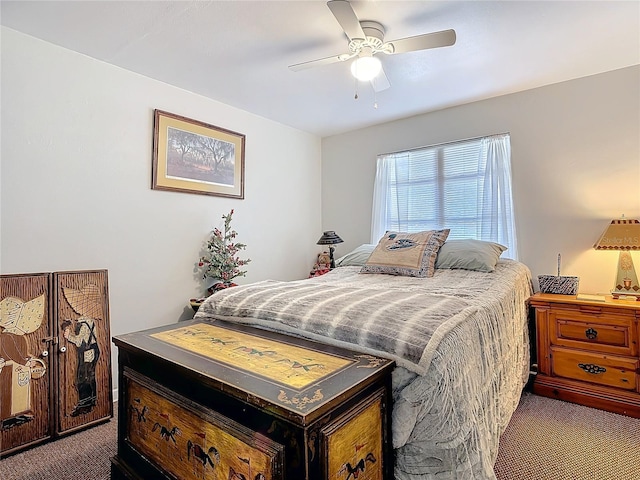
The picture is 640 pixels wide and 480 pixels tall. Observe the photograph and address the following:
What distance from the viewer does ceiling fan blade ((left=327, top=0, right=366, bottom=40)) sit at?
5.21 ft

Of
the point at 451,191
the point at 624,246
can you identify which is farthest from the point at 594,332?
the point at 451,191

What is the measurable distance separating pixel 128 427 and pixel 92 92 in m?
2.22

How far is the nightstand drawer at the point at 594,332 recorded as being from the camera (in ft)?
7.31

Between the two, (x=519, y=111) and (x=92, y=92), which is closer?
(x=92, y=92)

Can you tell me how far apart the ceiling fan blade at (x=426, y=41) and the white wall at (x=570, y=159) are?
1.62 meters

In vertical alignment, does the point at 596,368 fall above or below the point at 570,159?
below

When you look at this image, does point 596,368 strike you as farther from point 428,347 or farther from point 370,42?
point 370,42

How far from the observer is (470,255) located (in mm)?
2732

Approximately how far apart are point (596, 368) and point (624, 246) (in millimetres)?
863

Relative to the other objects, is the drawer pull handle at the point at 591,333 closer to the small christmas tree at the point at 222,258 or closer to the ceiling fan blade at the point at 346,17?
the ceiling fan blade at the point at 346,17

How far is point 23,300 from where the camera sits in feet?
6.54

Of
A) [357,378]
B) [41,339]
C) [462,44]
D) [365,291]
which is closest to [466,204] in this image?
[462,44]

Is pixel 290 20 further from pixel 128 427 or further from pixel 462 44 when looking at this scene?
pixel 128 427

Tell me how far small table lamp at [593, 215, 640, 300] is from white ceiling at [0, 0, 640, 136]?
121 cm
